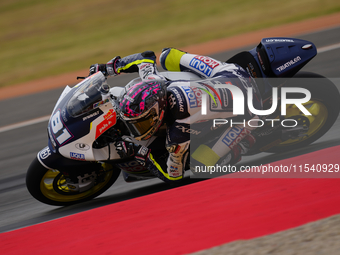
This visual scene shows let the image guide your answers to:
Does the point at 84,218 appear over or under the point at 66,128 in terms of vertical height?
under

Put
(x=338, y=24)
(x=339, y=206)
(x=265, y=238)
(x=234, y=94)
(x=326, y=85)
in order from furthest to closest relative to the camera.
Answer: (x=338, y=24) < (x=326, y=85) < (x=234, y=94) < (x=339, y=206) < (x=265, y=238)

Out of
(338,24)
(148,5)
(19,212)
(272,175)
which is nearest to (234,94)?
(272,175)

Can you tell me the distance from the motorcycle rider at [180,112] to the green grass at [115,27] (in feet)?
22.6

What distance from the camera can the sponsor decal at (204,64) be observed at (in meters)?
4.21

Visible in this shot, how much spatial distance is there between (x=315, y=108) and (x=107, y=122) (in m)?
2.33

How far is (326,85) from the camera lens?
14.3 ft

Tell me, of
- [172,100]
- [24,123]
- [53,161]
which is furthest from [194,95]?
[24,123]

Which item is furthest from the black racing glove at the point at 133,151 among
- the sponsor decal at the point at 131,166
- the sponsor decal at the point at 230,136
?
A: the sponsor decal at the point at 230,136

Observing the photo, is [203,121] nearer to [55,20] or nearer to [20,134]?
[20,134]

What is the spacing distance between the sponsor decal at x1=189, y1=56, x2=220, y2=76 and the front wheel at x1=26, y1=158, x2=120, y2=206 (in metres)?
1.37

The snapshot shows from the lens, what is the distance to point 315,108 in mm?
4465

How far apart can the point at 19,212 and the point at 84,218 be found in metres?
1.32

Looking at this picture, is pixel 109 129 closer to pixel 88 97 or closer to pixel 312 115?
pixel 88 97

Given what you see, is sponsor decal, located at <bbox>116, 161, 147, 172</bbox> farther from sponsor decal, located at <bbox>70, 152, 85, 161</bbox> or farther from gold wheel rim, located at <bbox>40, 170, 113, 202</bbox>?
sponsor decal, located at <bbox>70, 152, 85, 161</bbox>
